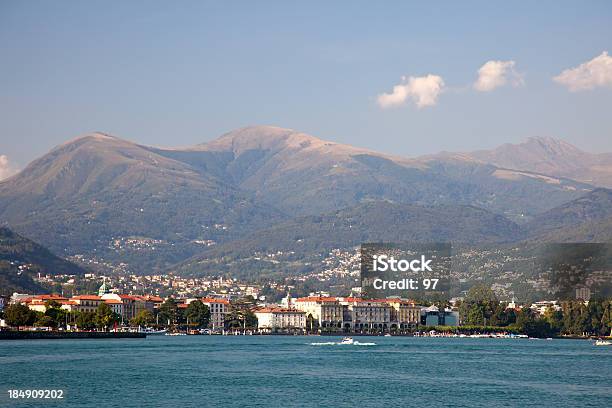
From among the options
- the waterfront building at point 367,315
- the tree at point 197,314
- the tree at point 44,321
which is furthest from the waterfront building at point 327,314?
the tree at point 44,321

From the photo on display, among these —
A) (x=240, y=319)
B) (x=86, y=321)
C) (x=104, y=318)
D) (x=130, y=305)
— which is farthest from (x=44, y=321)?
(x=240, y=319)

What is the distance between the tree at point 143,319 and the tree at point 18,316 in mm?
29005

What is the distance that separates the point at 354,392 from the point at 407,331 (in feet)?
370

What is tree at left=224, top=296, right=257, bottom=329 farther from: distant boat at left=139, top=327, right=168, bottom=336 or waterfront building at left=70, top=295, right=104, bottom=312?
waterfront building at left=70, top=295, right=104, bottom=312

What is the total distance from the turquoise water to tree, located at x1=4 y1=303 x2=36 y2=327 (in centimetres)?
2731

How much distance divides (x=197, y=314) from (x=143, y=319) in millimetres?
11958

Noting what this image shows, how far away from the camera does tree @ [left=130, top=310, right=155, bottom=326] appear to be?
148125 millimetres

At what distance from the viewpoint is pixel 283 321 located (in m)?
169

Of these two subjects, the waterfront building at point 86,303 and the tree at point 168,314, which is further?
the tree at point 168,314

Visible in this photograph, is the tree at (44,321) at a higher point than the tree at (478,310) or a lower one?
lower

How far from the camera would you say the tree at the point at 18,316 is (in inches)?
4592

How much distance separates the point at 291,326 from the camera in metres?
168

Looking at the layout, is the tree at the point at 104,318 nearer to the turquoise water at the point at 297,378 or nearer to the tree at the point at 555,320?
the turquoise water at the point at 297,378

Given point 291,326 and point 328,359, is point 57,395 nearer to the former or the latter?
point 328,359
